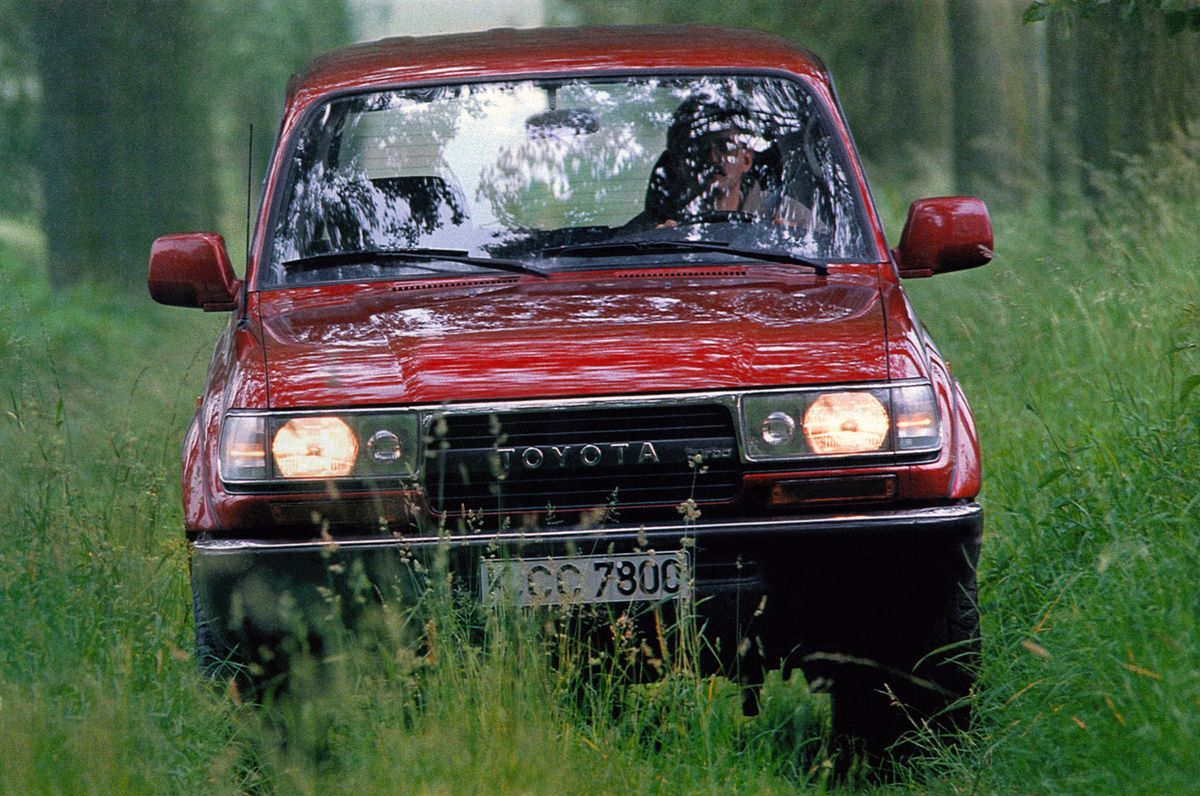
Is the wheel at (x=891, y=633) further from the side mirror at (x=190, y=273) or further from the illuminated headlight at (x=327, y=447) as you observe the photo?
the side mirror at (x=190, y=273)

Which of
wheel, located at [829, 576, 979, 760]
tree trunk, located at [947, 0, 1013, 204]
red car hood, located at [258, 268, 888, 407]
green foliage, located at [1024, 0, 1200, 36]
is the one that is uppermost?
tree trunk, located at [947, 0, 1013, 204]

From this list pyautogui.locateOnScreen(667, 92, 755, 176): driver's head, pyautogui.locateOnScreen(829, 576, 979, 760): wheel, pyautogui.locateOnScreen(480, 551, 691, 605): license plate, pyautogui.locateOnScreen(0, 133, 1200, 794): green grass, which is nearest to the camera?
pyautogui.locateOnScreen(0, 133, 1200, 794): green grass

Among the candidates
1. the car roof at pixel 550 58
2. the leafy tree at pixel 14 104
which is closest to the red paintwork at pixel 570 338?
the car roof at pixel 550 58

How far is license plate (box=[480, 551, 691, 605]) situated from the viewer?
13.7 ft

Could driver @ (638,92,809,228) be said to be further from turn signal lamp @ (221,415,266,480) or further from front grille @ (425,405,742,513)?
turn signal lamp @ (221,415,266,480)

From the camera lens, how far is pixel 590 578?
422 cm

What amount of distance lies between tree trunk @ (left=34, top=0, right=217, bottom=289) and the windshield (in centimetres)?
1156

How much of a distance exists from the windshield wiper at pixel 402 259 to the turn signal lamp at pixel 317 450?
3.24ft

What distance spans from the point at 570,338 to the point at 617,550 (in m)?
0.56

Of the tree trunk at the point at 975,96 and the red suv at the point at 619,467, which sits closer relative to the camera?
the red suv at the point at 619,467

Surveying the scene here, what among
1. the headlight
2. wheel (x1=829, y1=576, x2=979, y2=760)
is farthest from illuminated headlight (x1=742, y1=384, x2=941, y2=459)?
wheel (x1=829, y1=576, x2=979, y2=760)

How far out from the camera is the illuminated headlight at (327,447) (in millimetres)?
4262

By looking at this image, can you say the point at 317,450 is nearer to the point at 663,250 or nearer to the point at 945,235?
the point at 663,250

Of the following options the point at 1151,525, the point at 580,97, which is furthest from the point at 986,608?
the point at 580,97
